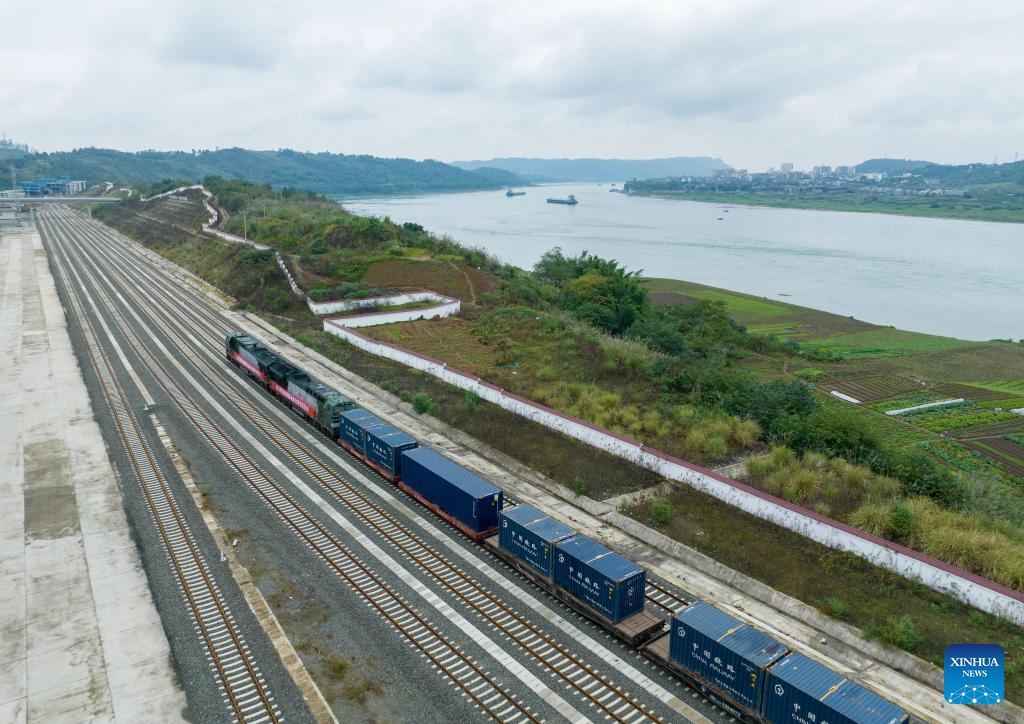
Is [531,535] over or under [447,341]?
under

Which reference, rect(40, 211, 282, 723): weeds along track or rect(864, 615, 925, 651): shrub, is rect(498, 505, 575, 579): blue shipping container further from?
rect(864, 615, 925, 651): shrub

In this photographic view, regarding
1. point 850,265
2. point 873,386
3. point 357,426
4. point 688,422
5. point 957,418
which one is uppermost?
point 850,265

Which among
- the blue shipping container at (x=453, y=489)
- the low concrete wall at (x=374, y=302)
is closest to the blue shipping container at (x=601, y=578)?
the blue shipping container at (x=453, y=489)

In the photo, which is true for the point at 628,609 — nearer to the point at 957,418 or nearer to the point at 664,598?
the point at 664,598

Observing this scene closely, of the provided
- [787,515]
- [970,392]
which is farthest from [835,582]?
[970,392]

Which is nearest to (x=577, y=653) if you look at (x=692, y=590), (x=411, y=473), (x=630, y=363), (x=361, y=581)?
(x=692, y=590)

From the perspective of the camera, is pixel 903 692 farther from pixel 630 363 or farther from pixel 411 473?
pixel 630 363

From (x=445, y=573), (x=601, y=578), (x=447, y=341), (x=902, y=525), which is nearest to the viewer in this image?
(x=601, y=578)
